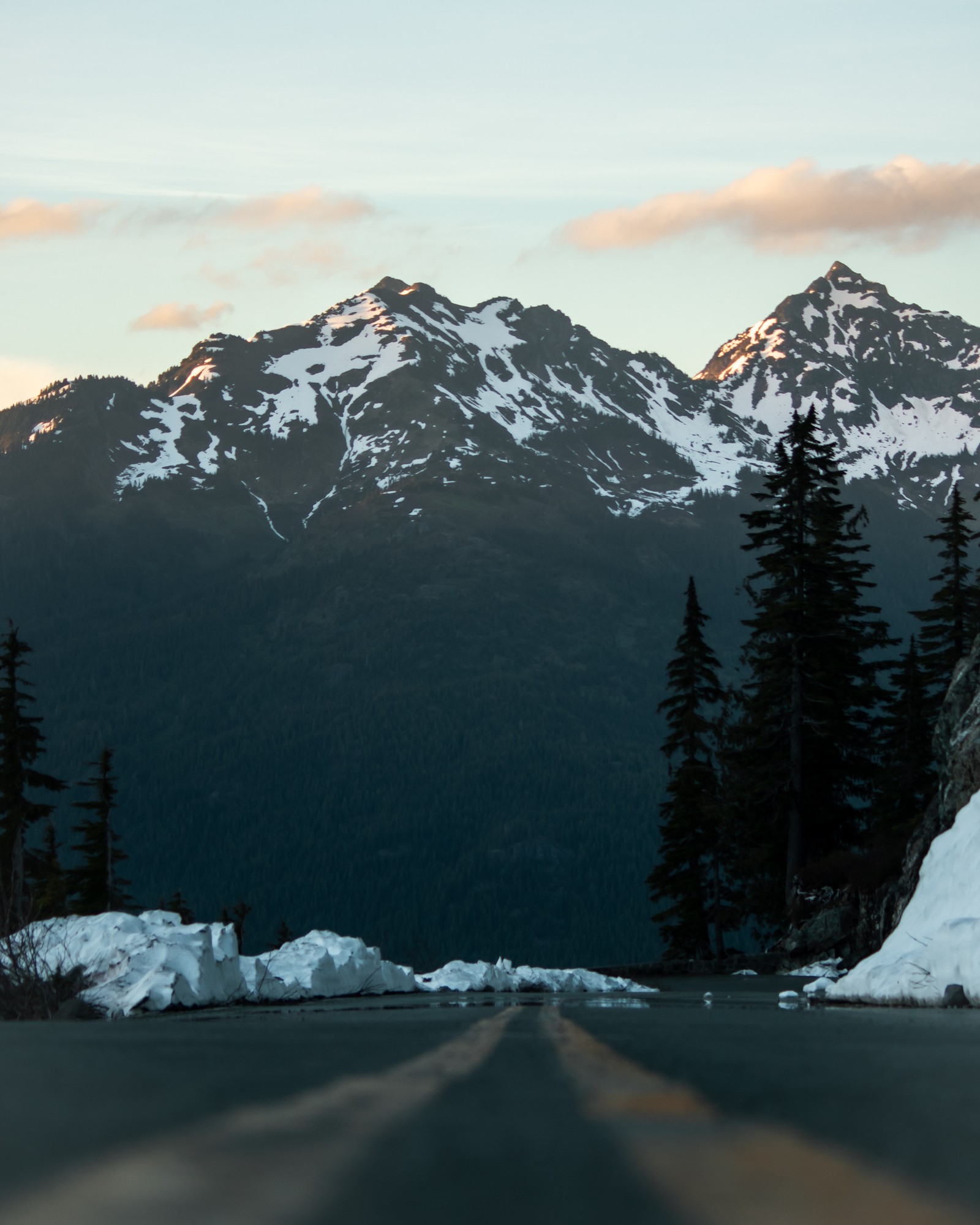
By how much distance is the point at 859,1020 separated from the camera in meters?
8.02

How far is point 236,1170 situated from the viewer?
2.47 metres

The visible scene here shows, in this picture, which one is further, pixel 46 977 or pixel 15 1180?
pixel 46 977

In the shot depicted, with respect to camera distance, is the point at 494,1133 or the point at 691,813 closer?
the point at 494,1133

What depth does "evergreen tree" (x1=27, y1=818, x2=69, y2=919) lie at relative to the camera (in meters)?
45.5

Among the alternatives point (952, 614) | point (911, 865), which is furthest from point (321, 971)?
point (952, 614)

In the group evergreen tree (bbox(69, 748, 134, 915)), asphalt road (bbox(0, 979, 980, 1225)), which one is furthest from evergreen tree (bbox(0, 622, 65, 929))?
asphalt road (bbox(0, 979, 980, 1225))

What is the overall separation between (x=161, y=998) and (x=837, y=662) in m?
26.6

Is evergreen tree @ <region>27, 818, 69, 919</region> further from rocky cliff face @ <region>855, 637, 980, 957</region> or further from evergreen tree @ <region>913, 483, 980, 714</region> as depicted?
evergreen tree @ <region>913, 483, 980, 714</region>

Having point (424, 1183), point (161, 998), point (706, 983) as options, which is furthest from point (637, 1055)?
point (706, 983)

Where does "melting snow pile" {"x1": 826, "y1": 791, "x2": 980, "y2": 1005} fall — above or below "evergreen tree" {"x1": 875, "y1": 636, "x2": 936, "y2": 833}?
below

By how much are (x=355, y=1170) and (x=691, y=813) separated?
46.9 m

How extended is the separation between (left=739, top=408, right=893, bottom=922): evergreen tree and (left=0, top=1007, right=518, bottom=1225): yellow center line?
3269cm

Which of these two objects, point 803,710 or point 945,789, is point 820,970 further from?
point 803,710

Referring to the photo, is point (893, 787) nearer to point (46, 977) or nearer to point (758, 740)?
point (758, 740)
